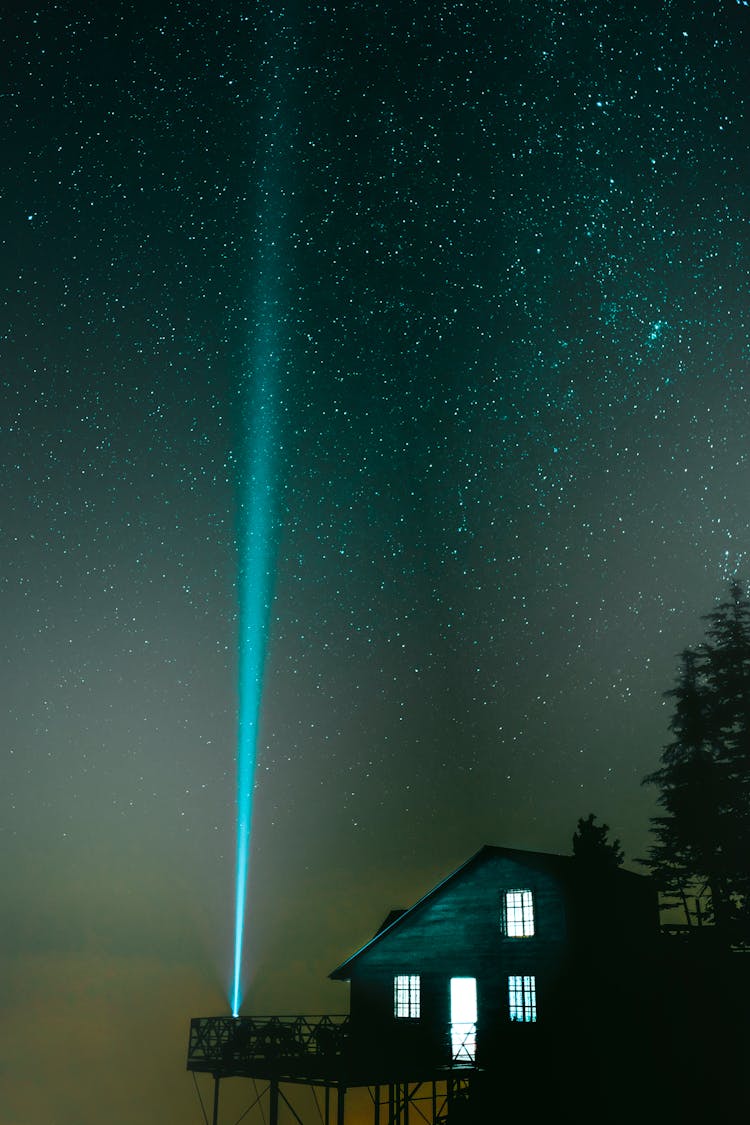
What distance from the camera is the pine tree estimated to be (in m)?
41.2

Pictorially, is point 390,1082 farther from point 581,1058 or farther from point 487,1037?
point 581,1058

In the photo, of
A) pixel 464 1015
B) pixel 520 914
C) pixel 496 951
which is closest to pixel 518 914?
pixel 520 914

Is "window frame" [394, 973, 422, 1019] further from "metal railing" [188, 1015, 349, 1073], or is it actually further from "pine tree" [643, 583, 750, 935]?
"pine tree" [643, 583, 750, 935]

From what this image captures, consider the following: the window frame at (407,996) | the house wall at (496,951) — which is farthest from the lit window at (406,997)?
the house wall at (496,951)

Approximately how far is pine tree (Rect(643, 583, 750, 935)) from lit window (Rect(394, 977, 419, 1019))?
1649cm

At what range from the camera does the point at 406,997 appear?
100.0ft

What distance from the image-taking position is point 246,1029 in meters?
27.2

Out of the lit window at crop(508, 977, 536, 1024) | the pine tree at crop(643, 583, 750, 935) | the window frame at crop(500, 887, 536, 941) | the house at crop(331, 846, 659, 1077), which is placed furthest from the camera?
the pine tree at crop(643, 583, 750, 935)

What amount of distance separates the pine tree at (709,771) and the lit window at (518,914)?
50.8 ft

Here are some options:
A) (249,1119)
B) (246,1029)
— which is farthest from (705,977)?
(249,1119)

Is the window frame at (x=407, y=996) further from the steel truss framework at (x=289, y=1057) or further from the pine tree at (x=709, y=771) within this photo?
the pine tree at (x=709, y=771)

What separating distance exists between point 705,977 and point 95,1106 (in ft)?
338

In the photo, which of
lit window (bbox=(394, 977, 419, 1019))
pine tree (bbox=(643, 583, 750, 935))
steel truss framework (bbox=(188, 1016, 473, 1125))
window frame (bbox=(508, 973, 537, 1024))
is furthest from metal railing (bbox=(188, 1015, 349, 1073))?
pine tree (bbox=(643, 583, 750, 935))

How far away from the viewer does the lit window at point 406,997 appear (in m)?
30.2
